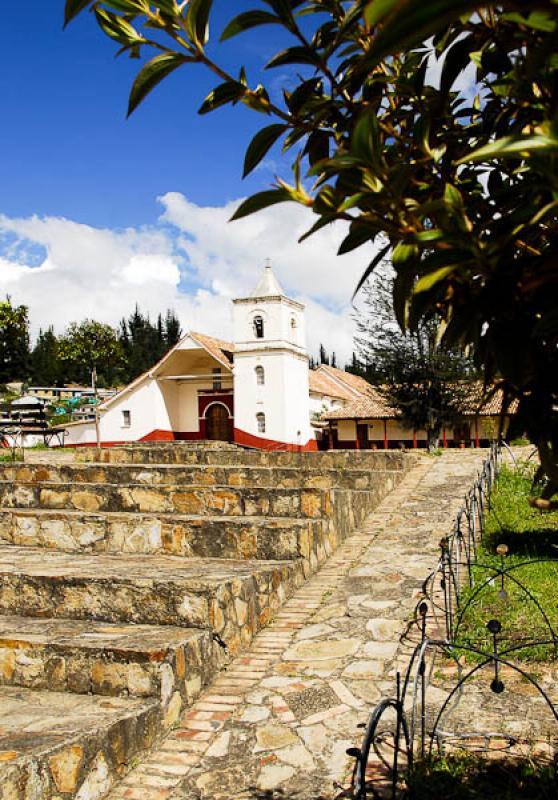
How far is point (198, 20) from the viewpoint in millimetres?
1494

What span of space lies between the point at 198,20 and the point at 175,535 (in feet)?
24.8

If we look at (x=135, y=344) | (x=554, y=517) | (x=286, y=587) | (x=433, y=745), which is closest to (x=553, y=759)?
(x=433, y=745)

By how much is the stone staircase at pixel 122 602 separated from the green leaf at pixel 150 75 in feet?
10.8

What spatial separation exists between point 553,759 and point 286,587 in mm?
3847

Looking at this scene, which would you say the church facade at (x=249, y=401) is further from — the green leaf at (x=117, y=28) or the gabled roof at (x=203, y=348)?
the green leaf at (x=117, y=28)

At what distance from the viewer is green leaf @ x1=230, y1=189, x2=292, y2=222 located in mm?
1431

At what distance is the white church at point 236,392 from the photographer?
3222 cm

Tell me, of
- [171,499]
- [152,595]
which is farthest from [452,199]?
[171,499]

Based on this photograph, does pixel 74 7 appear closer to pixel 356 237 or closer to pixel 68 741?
pixel 356 237

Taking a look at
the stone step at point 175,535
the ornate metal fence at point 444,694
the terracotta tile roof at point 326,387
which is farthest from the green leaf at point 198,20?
the terracotta tile roof at point 326,387

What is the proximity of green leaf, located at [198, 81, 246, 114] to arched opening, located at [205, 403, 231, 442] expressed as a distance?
1323 inches

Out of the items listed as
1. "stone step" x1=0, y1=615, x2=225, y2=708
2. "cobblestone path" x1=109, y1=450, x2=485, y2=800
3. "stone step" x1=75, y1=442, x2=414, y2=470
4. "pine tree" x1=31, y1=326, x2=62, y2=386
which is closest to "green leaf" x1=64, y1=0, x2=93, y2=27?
"cobblestone path" x1=109, y1=450, x2=485, y2=800

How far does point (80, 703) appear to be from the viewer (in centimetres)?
487

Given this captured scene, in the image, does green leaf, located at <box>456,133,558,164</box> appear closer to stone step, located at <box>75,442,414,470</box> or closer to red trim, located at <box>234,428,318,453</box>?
stone step, located at <box>75,442,414,470</box>
